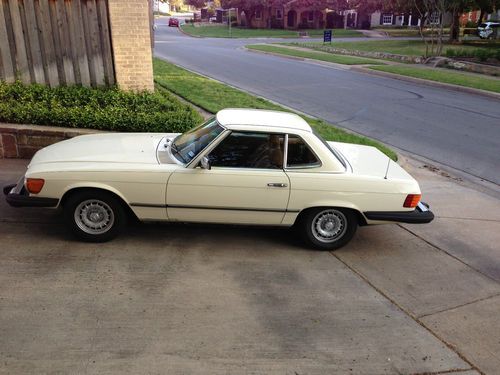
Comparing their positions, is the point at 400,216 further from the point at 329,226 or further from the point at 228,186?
the point at 228,186

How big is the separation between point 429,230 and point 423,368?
279 cm

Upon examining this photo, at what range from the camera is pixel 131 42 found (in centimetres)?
914

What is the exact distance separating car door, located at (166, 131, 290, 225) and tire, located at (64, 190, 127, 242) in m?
0.53

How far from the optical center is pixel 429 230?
233 inches

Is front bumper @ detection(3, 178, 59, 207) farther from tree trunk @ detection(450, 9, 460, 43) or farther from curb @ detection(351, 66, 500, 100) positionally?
tree trunk @ detection(450, 9, 460, 43)

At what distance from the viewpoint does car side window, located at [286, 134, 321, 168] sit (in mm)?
4836

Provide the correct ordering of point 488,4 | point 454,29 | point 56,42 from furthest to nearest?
point 454,29, point 488,4, point 56,42

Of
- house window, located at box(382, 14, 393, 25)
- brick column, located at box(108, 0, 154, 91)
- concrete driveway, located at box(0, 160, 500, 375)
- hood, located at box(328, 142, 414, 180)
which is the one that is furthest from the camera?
house window, located at box(382, 14, 393, 25)

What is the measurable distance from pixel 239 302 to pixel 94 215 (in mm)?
1774

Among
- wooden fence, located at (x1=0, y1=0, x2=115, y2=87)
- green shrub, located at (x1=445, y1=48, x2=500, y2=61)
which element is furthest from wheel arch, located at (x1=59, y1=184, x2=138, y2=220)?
green shrub, located at (x1=445, y1=48, x2=500, y2=61)

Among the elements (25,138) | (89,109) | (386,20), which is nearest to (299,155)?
(89,109)

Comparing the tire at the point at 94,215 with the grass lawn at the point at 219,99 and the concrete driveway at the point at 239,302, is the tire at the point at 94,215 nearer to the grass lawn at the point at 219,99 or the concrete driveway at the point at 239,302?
the concrete driveway at the point at 239,302

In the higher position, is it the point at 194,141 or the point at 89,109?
the point at 194,141

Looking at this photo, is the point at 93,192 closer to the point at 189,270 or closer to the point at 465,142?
the point at 189,270
